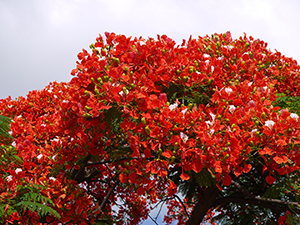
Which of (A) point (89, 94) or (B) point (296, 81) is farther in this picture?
(B) point (296, 81)

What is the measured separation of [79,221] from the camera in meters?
3.68

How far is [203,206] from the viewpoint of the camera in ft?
15.9

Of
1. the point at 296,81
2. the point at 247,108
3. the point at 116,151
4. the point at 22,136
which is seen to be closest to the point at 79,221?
the point at 116,151

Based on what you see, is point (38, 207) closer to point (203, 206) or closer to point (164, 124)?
point (164, 124)

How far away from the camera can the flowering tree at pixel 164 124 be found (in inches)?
92.9

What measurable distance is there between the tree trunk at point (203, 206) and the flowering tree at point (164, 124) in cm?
62

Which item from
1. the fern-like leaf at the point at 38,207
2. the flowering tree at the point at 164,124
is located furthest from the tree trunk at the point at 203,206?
the fern-like leaf at the point at 38,207

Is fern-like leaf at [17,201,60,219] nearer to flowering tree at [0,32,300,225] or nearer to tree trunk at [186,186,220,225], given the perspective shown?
flowering tree at [0,32,300,225]

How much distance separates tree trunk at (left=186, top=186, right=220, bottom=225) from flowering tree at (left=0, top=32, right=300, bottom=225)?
24.4 inches

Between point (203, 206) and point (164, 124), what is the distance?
3.04 metres

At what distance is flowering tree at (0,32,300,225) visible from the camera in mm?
2359

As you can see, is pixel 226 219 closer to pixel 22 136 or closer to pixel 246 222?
pixel 246 222

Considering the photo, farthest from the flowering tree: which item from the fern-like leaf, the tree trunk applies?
the tree trunk

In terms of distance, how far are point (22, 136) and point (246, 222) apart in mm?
4495
